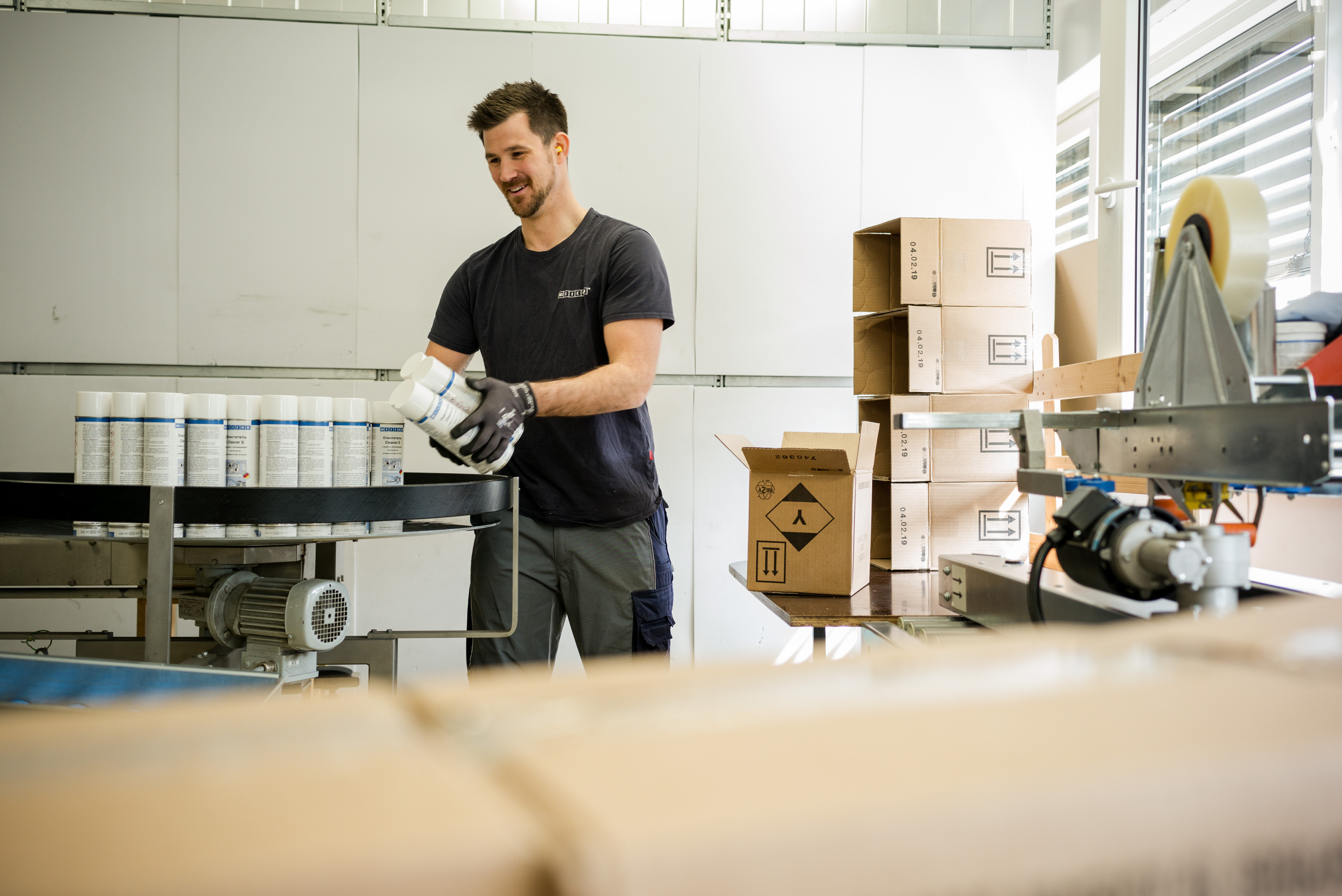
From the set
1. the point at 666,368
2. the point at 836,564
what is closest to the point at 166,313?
the point at 666,368

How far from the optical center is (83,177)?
293 centimetres

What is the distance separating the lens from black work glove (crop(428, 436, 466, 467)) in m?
1.49

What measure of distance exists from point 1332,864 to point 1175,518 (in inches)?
33.6

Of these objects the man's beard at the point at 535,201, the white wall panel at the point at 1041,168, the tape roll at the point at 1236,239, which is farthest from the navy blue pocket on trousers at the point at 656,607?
the white wall panel at the point at 1041,168

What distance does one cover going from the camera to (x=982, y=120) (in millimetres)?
3127

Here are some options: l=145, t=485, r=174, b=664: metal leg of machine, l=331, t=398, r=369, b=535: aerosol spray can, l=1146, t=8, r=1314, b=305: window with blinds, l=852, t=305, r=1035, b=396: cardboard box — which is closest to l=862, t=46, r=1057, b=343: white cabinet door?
l=1146, t=8, r=1314, b=305: window with blinds

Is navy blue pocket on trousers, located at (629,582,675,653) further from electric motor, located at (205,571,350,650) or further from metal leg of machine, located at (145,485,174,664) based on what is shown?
metal leg of machine, located at (145,485,174,664)

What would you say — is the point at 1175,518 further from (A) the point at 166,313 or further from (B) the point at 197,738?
(A) the point at 166,313

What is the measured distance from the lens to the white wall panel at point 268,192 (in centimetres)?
293

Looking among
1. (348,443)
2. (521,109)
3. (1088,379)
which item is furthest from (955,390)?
(348,443)

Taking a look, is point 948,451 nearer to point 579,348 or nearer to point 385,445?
point 579,348

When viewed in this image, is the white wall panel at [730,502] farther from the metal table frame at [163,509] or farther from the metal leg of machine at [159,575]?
the metal leg of machine at [159,575]

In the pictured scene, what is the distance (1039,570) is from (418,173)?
2617 millimetres

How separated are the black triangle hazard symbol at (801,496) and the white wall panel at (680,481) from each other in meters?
1.26
